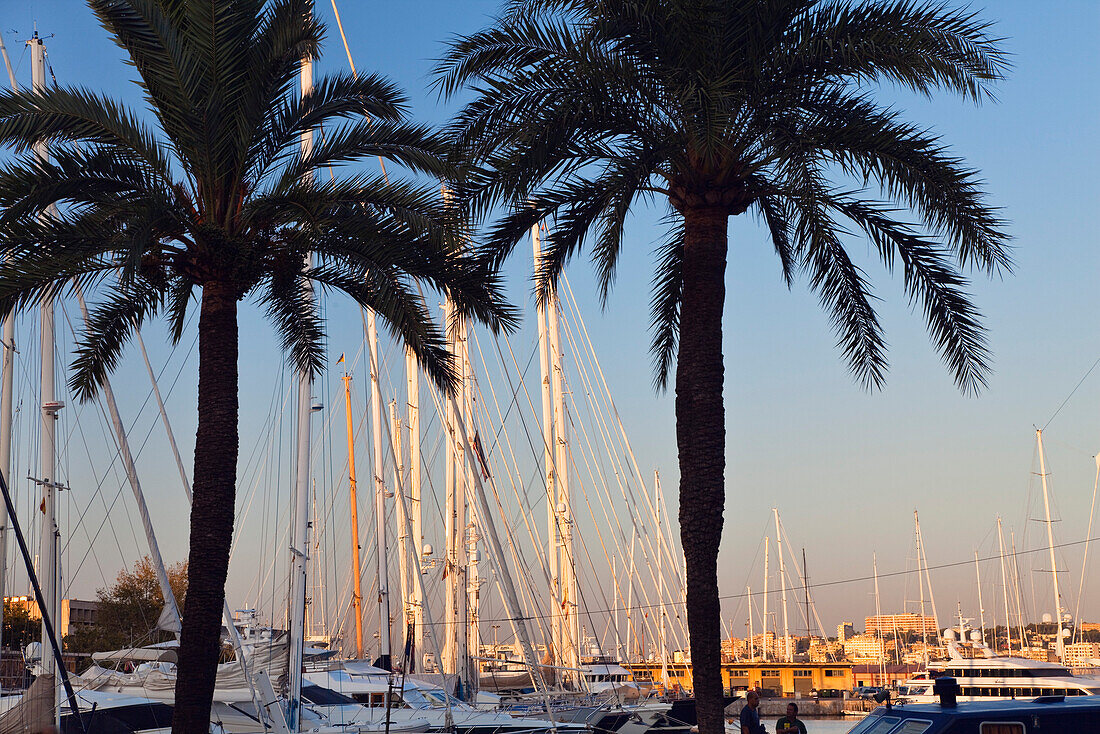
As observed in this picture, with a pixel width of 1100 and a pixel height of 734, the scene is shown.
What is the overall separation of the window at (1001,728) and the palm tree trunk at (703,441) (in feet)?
10.3

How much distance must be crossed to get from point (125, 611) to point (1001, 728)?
49628 mm

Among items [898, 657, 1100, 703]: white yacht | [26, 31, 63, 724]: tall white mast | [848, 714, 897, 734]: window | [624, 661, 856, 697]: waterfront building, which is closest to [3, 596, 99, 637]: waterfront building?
[26, 31, 63, 724]: tall white mast

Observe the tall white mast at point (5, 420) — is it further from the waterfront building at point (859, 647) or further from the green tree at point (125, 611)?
the waterfront building at point (859, 647)

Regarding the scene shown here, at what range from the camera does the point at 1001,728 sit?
30.9 feet

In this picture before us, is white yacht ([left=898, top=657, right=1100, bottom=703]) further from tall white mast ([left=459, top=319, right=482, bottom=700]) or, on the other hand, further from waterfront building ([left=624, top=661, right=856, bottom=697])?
waterfront building ([left=624, top=661, right=856, bottom=697])

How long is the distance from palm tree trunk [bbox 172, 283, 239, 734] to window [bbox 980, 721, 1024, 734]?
8352 millimetres

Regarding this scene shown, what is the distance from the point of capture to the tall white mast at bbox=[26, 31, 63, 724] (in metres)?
17.3

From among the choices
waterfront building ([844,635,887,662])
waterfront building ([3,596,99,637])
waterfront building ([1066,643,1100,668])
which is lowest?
waterfront building ([844,635,887,662])

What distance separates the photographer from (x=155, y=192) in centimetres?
1348

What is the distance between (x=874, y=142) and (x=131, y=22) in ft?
29.1

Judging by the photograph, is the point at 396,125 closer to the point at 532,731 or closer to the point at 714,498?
the point at 714,498

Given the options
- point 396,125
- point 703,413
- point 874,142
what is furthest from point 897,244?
point 396,125

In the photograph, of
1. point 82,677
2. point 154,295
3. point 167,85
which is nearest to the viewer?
point 167,85

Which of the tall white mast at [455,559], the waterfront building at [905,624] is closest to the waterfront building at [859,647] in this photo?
the waterfront building at [905,624]
